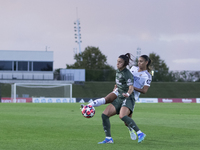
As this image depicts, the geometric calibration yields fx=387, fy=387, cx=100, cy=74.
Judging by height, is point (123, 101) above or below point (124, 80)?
below

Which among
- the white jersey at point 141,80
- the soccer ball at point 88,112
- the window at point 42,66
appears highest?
the window at point 42,66

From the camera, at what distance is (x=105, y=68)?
298 feet

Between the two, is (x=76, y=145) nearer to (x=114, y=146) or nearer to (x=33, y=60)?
(x=114, y=146)

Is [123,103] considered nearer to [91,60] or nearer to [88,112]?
[88,112]

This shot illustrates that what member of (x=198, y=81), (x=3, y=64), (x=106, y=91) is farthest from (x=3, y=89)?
(x=198, y=81)

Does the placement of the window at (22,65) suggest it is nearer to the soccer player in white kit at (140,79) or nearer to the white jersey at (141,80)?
the soccer player in white kit at (140,79)

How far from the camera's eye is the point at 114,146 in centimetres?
841

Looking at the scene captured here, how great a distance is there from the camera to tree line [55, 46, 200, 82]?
74.8 meters

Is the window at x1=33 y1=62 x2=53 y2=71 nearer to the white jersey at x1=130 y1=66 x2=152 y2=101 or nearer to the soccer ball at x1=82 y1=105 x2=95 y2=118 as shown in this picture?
the white jersey at x1=130 y1=66 x2=152 y2=101

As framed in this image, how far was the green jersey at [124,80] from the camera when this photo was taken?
8.66m

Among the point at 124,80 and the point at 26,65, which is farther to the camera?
the point at 26,65

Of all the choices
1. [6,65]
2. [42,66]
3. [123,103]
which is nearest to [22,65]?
[6,65]

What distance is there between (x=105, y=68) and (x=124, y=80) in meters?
82.0

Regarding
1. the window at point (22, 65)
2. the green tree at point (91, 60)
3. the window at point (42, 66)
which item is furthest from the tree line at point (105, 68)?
the window at point (22, 65)
